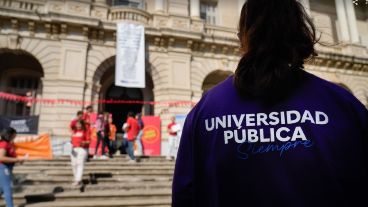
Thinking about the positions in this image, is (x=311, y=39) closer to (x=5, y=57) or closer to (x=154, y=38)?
(x=154, y=38)

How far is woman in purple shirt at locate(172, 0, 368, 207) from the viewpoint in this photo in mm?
1106

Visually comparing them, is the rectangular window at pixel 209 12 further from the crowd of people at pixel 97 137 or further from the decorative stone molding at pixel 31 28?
the crowd of people at pixel 97 137

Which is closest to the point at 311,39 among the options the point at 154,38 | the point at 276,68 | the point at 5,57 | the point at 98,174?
the point at 276,68

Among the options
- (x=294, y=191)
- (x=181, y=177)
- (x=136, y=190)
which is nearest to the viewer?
(x=294, y=191)

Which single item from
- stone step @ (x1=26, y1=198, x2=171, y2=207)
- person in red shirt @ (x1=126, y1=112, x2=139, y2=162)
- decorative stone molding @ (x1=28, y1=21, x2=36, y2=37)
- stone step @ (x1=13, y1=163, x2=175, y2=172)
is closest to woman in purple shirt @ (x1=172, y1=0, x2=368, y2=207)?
stone step @ (x1=26, y1=198, x2=171, y2=207)

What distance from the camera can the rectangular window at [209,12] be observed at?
21.5 meters

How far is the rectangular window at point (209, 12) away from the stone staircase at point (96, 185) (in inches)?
542

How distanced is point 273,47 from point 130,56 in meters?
15.1

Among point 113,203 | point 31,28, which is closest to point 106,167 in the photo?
point 113,203

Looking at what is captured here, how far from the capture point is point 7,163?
612cm

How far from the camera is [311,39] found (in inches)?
52.9

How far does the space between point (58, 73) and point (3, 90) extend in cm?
516

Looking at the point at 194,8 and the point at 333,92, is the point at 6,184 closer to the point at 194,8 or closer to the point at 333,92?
the point at 333,92

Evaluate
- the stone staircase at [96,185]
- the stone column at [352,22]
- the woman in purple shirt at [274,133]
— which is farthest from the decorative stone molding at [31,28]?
the stone column at [352,22]
